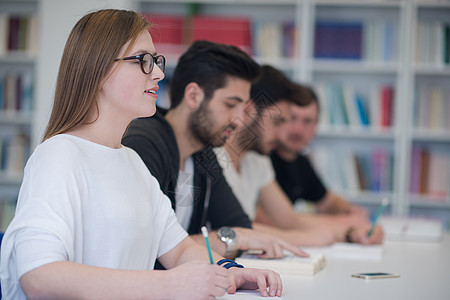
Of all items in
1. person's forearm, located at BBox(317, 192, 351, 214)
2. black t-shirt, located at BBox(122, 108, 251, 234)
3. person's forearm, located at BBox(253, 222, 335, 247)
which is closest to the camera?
black t-shirt, located at BBox(122, 108, 251, 234)

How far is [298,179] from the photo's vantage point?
3.30 m

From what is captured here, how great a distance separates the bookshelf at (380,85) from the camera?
3.83 metres

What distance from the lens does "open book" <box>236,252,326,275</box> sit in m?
1.39

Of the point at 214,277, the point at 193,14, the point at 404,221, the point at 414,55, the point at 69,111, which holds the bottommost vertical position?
the point at 404,221

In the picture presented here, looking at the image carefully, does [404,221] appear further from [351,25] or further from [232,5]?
[232,5]

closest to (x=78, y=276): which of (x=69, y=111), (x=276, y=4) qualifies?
(x=69, y=111)

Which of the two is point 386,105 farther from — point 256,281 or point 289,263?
point 256,281

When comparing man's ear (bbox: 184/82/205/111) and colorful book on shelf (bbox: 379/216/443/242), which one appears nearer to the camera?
man's ear (bbox: 184/82/205/111)

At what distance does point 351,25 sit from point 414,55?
1.58 feet

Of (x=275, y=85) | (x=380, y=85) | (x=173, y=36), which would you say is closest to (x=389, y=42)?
(x=380, y=85)

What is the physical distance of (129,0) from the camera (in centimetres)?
394

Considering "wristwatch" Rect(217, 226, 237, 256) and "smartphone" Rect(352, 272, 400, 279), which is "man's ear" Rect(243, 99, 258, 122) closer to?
"wristwatch" Rect(217, 226, 237, 256)

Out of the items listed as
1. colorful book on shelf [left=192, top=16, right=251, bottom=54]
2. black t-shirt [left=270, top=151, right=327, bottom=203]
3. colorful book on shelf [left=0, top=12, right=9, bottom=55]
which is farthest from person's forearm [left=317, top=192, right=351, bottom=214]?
colorful book on shelf [left=0, top=12, right=9, bottom=55]

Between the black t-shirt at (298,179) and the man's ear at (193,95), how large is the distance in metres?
1.44
